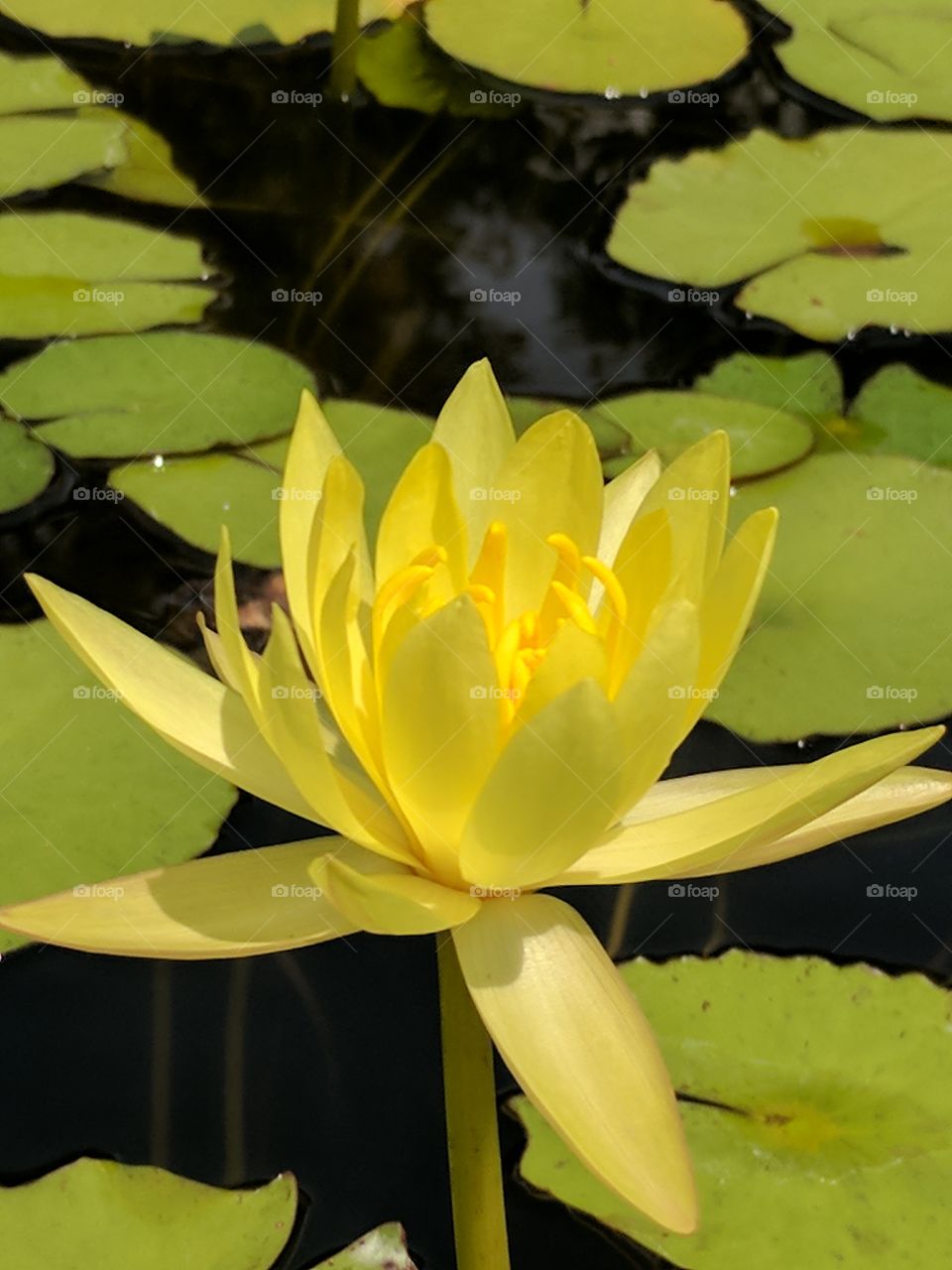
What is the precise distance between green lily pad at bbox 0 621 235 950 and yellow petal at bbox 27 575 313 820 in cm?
51

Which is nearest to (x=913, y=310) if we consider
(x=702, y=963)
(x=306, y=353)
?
(x=306, y=353)

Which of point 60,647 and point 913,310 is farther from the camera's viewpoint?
point 913,310

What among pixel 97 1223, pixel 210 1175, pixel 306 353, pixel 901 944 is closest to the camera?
pixel 97 1223

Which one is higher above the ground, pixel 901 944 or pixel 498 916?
pixel 498 916

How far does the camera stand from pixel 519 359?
2.83m

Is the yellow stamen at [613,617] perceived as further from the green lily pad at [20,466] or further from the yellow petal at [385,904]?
the green lily pad at [20,466]

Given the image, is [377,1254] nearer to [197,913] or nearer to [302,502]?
[197,913]

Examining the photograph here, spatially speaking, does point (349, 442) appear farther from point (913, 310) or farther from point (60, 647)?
point (913, 310)

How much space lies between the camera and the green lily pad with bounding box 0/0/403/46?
351 centimetres

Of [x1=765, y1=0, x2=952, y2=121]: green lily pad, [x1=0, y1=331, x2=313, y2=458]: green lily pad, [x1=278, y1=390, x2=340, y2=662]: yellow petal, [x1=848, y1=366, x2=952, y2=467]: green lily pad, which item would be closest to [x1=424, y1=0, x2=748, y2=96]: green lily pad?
[x1=765, y1=0, x2=952, y2=121]: green lily pad

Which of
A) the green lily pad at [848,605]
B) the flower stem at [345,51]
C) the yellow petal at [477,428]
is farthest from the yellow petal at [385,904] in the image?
the flower stem at [345,51]

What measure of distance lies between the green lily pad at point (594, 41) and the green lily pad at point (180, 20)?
0.32 m

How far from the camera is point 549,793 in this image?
1062 mm

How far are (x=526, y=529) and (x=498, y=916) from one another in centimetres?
40
